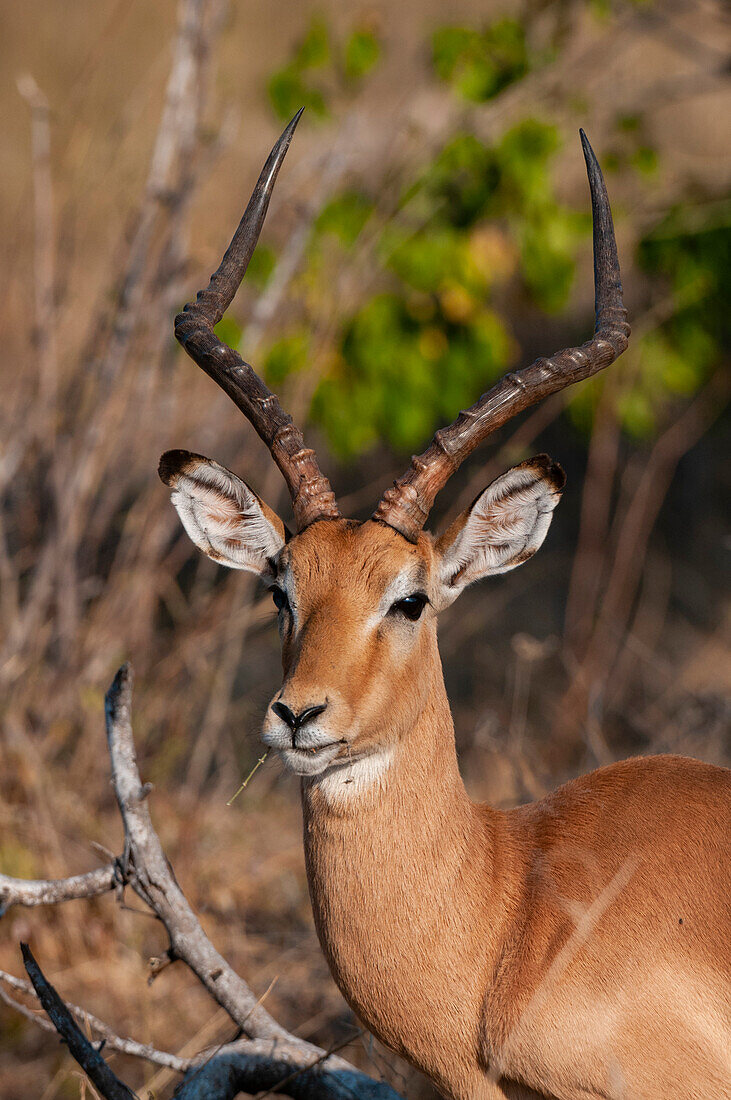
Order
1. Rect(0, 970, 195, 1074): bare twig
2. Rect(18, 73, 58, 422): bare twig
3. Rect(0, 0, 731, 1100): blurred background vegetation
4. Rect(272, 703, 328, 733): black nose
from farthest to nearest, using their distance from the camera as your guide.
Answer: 1. Rect(18, 73, 58, 422): bare twig
2. Rect(0, 0, 731, 1100): blurred background vegetation
3. Rect(0, 970, 195, 1074): bare twig
4. Rect(272, 703, 328, 733): black nose

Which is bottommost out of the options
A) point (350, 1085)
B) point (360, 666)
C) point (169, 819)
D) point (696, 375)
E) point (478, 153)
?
point (350, 1085)

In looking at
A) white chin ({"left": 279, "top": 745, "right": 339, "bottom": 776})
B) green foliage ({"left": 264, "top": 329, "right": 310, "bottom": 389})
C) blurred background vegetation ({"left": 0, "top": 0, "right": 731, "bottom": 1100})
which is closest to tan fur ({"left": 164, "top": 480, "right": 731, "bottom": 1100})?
white chin ({"left": 279, "top": 745, "right": 339, "bottom": 776})

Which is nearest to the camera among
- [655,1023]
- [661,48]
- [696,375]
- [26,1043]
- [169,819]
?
[655,1023]

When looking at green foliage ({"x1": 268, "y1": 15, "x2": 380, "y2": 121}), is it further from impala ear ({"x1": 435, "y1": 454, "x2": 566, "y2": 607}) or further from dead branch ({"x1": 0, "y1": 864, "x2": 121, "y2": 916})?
dead branch ({"x1": 0, "y1": 864, "x2": 121, "y2": 916})

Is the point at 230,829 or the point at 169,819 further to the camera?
the point at 230,829

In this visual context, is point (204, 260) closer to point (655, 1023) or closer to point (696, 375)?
point (696, 375)

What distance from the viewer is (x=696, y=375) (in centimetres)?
717

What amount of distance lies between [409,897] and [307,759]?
58 cm

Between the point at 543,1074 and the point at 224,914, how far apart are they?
112 inches

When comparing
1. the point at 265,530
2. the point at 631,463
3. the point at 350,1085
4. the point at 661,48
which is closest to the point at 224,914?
the point at 350,1085

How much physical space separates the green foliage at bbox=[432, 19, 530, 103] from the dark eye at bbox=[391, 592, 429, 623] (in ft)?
12.8

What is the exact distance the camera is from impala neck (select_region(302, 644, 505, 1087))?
122 inches

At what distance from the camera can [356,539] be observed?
329 cm

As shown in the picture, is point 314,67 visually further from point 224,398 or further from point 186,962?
point 186,962
